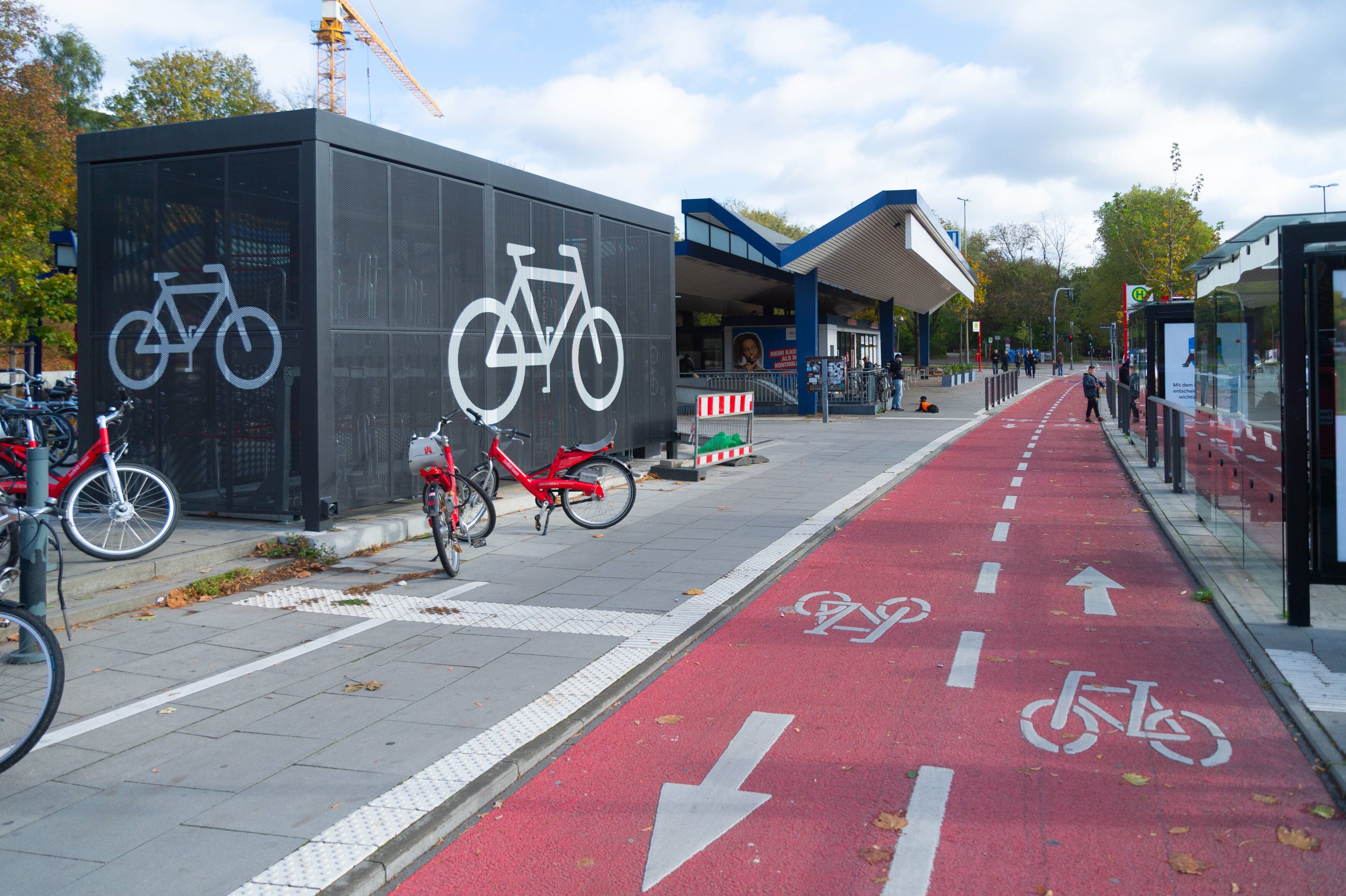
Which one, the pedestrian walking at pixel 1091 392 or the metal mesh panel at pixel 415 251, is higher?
the metal mesh panel at pixel 415 251

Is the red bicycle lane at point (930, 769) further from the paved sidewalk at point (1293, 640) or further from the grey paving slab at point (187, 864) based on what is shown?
the grey paving slab at point (187, 864)

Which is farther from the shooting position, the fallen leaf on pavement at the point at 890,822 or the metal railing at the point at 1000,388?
the metal railing at the point at 1000,388

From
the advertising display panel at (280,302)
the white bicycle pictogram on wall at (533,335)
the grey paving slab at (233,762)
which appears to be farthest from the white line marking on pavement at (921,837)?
the white bicycle pictogram on wall at (533,335)

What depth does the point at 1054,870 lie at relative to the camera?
3.28 metres

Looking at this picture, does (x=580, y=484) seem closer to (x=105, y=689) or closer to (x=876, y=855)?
(x=105, y=689)

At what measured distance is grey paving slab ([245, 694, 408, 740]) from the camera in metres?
4.61

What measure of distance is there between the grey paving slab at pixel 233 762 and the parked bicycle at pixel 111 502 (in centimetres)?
356

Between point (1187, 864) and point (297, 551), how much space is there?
6.83m

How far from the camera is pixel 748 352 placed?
119ft

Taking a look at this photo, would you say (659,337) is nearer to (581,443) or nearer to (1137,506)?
(581,443)

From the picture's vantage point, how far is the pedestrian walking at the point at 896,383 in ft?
104

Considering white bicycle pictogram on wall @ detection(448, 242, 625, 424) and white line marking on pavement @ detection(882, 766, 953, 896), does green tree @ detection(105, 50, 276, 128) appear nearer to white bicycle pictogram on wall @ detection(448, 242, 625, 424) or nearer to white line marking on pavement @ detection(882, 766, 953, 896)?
white bicycle pictogram on wall @ detection(448, 242, 625, 424)

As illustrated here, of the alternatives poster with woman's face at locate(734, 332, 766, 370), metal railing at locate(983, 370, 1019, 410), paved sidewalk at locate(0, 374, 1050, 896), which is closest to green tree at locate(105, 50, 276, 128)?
poster with woman's face at locate(734, 332, 766, 370)

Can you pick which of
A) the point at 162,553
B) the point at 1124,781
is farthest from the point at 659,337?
the point at 1124,781
